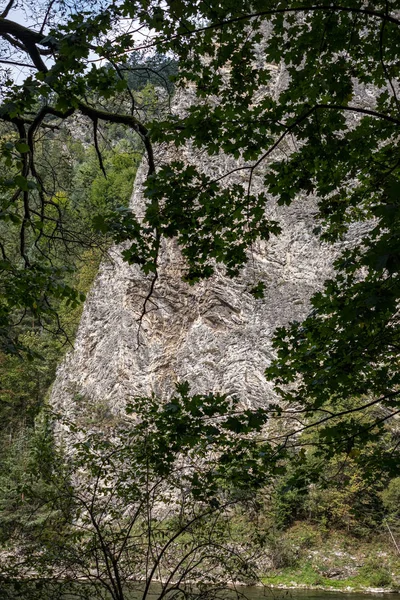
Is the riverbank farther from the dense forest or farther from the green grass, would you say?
the dense forest

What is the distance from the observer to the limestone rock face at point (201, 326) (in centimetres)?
2183

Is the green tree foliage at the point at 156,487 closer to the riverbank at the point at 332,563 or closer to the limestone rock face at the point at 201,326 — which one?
the riverbank at the point at 332,563

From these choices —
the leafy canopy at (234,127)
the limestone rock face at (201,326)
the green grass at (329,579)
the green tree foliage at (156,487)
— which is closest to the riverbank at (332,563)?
the green grass at (329,579)

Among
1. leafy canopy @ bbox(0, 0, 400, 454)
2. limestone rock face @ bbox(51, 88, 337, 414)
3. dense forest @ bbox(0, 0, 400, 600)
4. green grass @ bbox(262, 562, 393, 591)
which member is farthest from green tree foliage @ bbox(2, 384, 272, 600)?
limestone rock face @ bbox(51, 88, 337, 414)

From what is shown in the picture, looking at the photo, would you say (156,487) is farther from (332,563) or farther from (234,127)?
(332,563)

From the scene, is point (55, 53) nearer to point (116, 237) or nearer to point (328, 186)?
point (116, 237)

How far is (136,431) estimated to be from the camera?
4008 millimetres

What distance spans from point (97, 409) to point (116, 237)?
20046 mm

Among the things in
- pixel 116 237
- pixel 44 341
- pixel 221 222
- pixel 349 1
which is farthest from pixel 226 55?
pixel 44 341

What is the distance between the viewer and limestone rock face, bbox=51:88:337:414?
21828mm

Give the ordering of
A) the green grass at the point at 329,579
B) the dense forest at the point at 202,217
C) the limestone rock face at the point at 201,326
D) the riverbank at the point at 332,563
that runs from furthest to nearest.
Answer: the limestone rock face at the point at 201,326 → the riverbank at the point at 332,563 → the green grass at the point at 329,579 → the dense forest at the point at 202,217

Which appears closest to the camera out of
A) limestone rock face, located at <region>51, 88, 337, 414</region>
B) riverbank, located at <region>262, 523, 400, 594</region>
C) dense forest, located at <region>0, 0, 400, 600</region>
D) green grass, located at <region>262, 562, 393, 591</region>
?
dense forest, located at <region>0, 0, 400, 600</region>

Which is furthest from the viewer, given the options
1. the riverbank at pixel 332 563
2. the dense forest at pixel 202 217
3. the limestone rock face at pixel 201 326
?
the limestone rock face at pixel 201 326

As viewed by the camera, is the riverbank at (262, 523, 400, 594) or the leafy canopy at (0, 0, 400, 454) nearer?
the leafy canopy at (0, 0, 400, 454)
